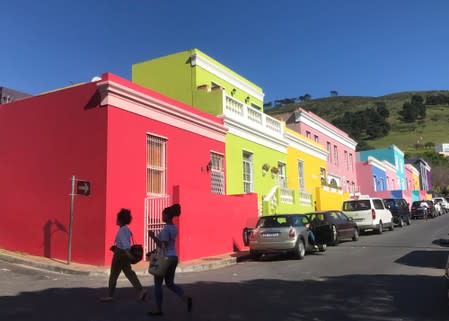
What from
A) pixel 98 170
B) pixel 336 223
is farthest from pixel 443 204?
pixel 98 170

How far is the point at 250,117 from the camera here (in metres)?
21.8

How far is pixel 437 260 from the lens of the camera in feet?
43.2

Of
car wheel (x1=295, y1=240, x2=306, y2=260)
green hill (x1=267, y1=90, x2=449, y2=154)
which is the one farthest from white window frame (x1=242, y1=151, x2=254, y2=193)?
green hill (x1=267, y1=90, x2=449, y2=154)

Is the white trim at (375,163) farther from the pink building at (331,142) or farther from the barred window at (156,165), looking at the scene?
the barred window at (156,165)

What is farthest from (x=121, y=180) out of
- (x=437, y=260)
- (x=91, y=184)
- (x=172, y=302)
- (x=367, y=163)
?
(x=367, y=163)

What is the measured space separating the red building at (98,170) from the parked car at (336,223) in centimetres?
420

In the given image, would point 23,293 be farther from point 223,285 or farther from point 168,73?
point 168,73

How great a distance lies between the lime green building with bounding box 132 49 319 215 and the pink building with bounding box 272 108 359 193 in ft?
20.0

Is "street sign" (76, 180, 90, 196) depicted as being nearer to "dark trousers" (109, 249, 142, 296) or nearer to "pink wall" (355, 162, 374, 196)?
"dark trousers" (109, 249, 142, 296)

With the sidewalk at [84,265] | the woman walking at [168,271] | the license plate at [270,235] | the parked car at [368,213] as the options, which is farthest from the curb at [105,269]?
the parked car at [368,213]

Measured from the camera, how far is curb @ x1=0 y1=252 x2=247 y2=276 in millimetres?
11644

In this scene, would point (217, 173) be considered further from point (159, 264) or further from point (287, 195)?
point (159, 264)

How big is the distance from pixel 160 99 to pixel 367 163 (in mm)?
35473

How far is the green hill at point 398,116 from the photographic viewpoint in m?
111
